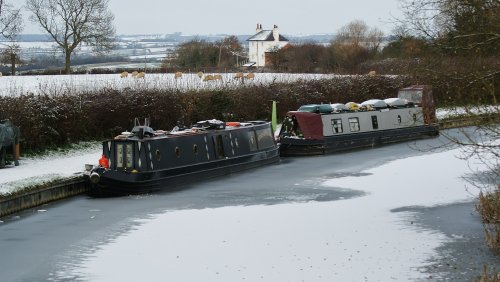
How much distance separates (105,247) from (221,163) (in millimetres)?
8804

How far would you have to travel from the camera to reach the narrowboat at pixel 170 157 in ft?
64.6

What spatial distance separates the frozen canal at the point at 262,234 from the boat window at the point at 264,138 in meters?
3.11

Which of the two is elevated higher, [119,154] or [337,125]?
[337,125]

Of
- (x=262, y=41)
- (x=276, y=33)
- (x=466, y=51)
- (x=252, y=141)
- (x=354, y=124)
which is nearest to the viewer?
(x=466, y=51)

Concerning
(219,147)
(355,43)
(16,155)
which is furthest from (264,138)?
(355,43)

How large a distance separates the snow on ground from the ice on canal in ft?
10.9

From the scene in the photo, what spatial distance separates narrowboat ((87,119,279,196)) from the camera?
64.6ft

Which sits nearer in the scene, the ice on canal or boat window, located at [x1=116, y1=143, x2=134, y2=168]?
the ice on canal

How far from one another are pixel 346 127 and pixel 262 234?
14390 millimetres

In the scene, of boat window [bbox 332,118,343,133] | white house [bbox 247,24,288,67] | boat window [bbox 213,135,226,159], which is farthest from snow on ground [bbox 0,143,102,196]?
white house [bbox 247,24,288,67]

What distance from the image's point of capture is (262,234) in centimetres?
1520

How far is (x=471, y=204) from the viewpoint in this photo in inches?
693

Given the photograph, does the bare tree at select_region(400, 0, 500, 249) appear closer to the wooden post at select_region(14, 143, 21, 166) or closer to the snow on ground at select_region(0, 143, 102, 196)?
the snow on ground at select_region(0, 143, 102, 196)

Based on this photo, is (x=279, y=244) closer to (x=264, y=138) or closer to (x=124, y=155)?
(x=124, y=155)
